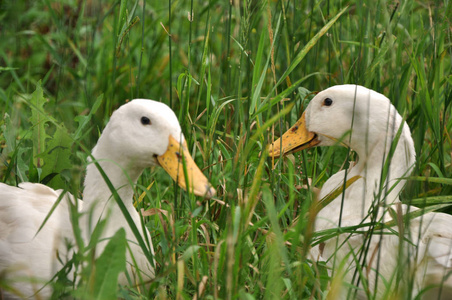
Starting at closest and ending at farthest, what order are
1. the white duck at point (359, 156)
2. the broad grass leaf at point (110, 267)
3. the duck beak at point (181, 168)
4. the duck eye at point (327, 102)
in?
1. the broad grass leaf at point (110, 267)
2. the duck beak at point (181, 168)
3. the white duck at point (359, 156)
4. the duck eye at point (327, 102)

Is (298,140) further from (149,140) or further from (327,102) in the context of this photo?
(149,140)

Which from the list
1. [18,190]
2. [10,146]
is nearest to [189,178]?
[18,190]

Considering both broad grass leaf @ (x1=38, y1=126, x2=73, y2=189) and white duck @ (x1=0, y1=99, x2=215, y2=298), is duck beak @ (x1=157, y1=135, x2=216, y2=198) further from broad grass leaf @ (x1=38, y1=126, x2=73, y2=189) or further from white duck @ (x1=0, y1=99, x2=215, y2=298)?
broad grass leaf @ (x1=38, y1=126, x2=73, y2=189)

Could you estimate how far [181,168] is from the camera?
2484 millimetres

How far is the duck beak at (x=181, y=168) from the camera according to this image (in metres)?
2.39

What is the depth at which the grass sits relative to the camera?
7.10 ft

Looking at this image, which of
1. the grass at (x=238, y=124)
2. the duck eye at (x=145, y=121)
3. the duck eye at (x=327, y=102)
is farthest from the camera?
the duck eye at (x=327, y=102)

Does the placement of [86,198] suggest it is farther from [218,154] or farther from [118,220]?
[218,154]

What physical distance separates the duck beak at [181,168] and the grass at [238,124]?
59 mm

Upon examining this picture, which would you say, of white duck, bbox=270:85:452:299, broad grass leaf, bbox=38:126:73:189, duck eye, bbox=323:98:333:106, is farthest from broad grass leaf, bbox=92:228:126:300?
duck eye, bbox=323:98:333:106

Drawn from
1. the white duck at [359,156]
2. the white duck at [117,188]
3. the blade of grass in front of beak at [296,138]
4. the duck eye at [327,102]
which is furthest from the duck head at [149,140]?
the duck eye at [327,102]

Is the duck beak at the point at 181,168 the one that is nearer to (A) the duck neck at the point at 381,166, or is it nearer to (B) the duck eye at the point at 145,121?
(B) the duck eye at the point at 145,121

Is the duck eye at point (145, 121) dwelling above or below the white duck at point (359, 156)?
above

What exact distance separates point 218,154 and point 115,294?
122 cm
